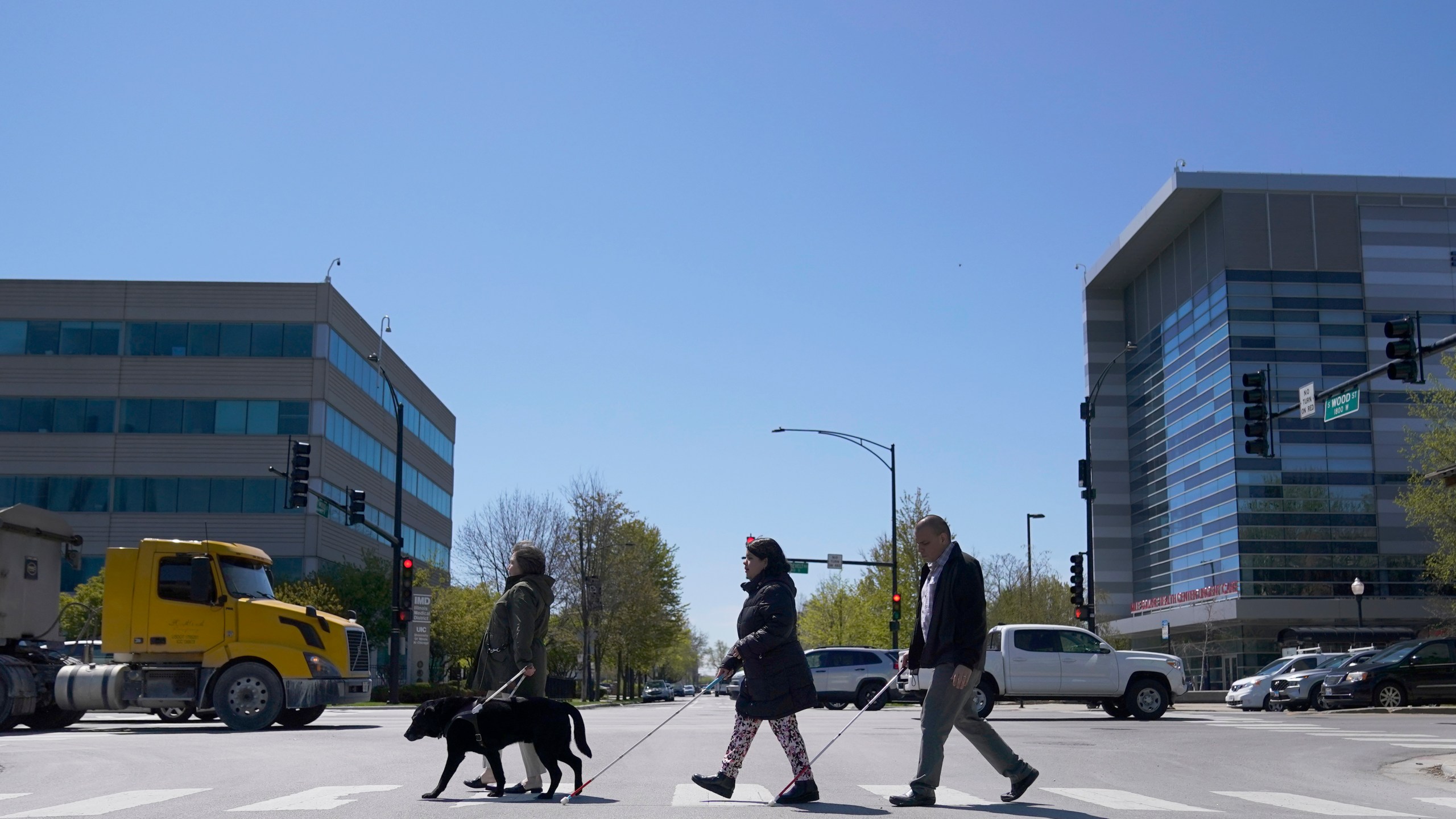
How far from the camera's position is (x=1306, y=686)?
31.6 metres

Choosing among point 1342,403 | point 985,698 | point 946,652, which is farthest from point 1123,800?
point 1342,403

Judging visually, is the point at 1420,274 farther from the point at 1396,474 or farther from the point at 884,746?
the point at 884,746

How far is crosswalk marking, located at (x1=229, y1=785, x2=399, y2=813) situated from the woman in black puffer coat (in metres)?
2.68

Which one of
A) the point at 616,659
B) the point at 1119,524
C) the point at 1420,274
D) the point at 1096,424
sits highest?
the point at 1420,274

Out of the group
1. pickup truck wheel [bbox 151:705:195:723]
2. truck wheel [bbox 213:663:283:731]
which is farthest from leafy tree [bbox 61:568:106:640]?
truck wheel [bbox 213:663:283:731]

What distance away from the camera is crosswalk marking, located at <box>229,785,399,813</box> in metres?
9.57

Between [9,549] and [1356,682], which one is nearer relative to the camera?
[9,549]

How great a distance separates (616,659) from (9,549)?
55.3m

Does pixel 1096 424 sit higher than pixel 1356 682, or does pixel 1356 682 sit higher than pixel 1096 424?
pixel 1096 424

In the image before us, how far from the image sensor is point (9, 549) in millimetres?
22453

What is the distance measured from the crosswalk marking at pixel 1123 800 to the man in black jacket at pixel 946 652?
93 centimetres

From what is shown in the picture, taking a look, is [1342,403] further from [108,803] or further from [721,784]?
[108,803]

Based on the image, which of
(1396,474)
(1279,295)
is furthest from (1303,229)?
(1396,474)

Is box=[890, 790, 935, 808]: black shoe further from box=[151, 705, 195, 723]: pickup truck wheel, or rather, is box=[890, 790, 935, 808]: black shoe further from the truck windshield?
box=[151, 705, 195, 723]: pickup truck wheel
